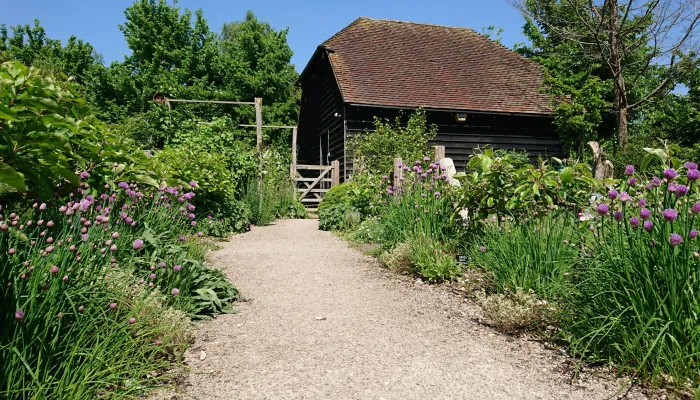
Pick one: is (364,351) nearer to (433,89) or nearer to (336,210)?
(336,210)

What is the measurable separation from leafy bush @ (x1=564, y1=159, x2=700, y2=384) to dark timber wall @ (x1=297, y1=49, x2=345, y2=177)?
12403 millimetres

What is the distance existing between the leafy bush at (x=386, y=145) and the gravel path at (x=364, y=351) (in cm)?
690

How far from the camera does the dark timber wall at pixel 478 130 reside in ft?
47.6

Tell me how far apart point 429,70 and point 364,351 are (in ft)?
48.7

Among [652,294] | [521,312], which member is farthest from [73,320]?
[652,294]

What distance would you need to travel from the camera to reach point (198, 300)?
3609mm

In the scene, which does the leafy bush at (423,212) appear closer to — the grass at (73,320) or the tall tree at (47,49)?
the grass at (73,320)

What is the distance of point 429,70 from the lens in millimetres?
16281

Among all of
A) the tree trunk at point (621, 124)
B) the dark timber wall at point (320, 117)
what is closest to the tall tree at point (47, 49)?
the dark timber wall at point (320, 117)

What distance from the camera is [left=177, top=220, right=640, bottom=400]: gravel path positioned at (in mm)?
2348

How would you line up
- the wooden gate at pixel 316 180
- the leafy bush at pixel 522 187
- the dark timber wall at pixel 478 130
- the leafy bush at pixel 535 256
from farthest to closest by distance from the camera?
the wooden gate at pixel 316 180, the dark timber wall at pixel 478 130, the leafy bush at pixel 522 187, the leafy bush at pixel 535 256

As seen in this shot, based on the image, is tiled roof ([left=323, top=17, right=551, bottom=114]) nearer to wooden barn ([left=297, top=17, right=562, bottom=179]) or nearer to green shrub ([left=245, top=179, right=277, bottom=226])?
wooden barn ([left=297, top=17, right=562, bottom=179])

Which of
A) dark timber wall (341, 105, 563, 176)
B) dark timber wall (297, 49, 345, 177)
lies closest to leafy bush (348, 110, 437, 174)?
dark timber wall (341, 105, 563, 176)

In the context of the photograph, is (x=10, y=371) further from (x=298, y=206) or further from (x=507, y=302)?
(x=298, y=206)
